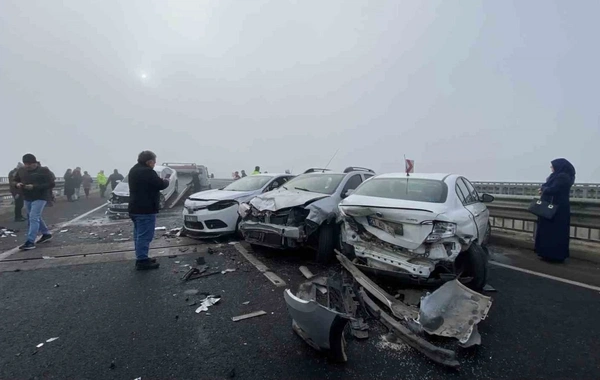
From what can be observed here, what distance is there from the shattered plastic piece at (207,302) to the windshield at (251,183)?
3.70 metres

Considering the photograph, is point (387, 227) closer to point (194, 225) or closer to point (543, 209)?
point (543, 209)

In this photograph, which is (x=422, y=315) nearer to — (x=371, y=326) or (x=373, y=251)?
(x=371, y=326)

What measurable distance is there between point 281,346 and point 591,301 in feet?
12.6

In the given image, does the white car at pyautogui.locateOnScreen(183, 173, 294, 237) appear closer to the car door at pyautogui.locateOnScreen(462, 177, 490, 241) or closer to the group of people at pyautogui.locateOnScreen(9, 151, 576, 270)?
the group of people at pyautogui.locateOnScreen(9, 151, 576, 270)

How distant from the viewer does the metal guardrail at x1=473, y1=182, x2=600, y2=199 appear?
10562 millimetres

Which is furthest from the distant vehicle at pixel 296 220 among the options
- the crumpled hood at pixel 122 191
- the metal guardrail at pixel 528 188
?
the metal guardrail at pixel 528 188

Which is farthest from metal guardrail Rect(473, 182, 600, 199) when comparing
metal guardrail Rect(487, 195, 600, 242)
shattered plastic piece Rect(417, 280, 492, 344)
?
shattered plastic piece Rect(417, 280, 492, 344)

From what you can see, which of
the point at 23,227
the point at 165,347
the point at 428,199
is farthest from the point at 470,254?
the point at 23,227

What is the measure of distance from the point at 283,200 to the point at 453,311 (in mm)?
2941

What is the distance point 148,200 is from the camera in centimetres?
446

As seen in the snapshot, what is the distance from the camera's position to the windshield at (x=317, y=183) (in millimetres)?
5432

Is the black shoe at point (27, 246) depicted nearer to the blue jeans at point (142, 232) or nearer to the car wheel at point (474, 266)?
the blue jeans at point (142, 232)

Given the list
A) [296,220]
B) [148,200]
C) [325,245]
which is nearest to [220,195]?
[148,200]

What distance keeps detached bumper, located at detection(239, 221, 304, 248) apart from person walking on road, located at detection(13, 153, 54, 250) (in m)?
4.22
